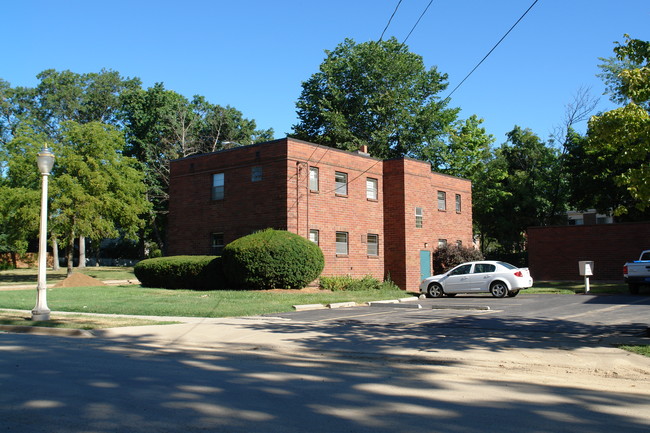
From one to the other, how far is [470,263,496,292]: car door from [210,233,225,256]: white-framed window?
12511 millimetres

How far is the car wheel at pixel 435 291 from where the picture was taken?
2402 cm

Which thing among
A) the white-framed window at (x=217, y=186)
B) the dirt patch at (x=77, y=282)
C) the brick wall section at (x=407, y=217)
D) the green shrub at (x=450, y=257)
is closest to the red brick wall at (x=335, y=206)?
the brick wall section at (x=407, y=217)

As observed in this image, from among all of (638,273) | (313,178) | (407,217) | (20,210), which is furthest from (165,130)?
(638,273)

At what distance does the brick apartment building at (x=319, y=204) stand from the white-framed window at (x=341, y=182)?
35 millimetres

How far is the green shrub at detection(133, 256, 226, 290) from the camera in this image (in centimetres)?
2469

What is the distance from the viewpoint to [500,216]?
49.8m

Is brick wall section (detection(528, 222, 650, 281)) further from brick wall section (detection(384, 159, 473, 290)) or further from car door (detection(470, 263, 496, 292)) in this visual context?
car door (detection(470, 263, 496, 292))

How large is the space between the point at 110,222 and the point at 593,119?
3187cm

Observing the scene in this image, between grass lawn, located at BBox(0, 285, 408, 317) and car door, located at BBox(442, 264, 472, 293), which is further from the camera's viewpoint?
car door, located at BBox(442, 264, 472, 293)

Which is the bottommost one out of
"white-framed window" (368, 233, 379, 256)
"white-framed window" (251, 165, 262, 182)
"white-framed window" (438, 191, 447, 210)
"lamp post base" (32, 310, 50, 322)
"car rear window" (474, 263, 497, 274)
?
"lamp post base" (32, 310, 50, 322)

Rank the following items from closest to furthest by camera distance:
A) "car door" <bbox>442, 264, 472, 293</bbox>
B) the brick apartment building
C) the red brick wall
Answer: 1. "car door" <bbox>442, 264, 472, 293</bbox>
2. the red brick wall
3. the brick apartment building

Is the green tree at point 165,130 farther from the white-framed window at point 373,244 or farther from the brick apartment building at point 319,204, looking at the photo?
the white-framed window at point 373,244

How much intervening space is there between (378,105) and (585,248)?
68.9ft

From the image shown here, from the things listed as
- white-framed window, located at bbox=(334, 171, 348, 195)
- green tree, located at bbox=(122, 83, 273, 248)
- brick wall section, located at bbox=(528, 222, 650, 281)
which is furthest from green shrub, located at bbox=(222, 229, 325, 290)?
green tree, located at bbox=(122, 83, 273, 248)
